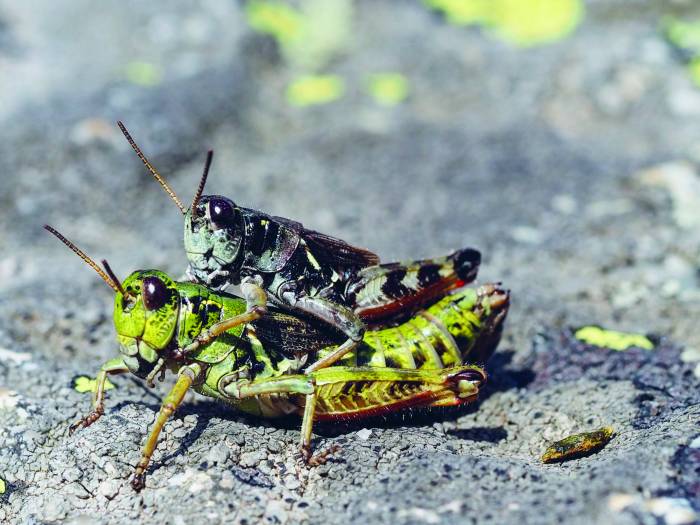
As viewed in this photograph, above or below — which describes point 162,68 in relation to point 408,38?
below

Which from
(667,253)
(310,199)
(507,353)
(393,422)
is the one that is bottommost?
(393,422)

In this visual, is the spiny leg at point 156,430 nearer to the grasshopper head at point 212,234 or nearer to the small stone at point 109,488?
the small stone at point 109,488

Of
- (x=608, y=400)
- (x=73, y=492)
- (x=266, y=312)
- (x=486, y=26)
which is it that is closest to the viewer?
(x=73, y=492)

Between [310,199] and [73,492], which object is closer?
[73,492]

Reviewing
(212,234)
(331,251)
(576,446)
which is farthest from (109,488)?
(576,446)

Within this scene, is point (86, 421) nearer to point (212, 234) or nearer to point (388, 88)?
point (212, 234)

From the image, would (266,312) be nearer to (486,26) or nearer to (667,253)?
(667,253)

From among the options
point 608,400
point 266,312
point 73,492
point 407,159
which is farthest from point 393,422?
point 407,159
